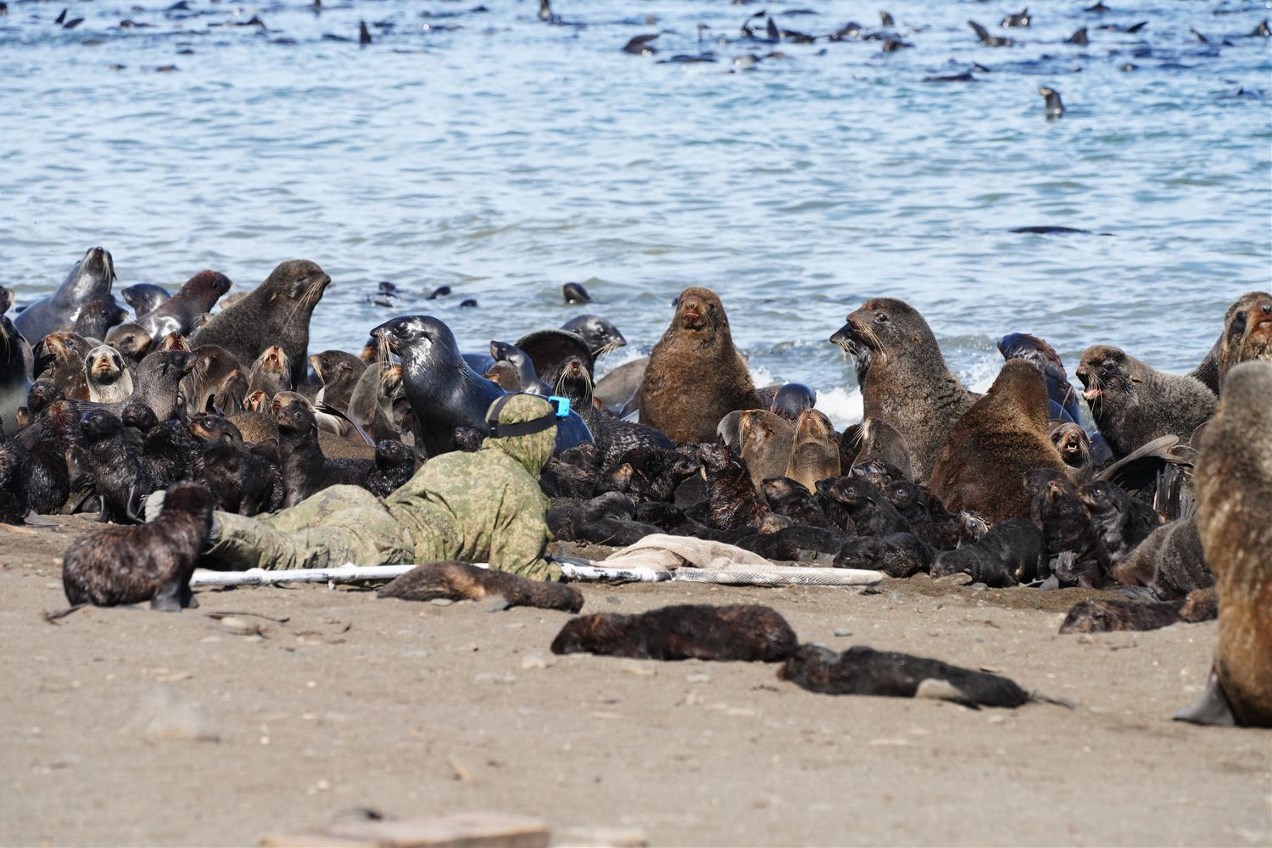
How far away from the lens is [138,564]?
5.90m

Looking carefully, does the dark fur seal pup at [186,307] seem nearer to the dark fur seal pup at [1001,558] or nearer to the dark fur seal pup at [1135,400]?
the dark fur seal pup at [1135,400]

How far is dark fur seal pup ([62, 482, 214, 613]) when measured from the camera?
19.2 ft

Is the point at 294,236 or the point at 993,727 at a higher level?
the point at 993,727

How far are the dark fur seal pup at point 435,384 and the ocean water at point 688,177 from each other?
5.08 m

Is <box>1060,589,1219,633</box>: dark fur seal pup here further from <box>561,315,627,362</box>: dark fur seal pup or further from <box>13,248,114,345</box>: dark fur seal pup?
<box>13,248,114,345</box>: dark fur seal pup

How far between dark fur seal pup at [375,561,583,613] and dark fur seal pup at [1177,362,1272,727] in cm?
237

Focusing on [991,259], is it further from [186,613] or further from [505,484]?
[186,613]

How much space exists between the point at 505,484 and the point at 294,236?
17.1 m

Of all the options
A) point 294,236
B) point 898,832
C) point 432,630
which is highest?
point 898,832

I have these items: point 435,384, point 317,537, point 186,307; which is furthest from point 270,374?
point 317,537

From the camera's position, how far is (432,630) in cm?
595

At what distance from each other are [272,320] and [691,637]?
9475mm

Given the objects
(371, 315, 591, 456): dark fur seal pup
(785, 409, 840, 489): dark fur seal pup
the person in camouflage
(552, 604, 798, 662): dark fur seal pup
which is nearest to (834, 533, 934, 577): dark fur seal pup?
the person in camouflage

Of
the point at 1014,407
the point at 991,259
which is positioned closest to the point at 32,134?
the point at 991,259
